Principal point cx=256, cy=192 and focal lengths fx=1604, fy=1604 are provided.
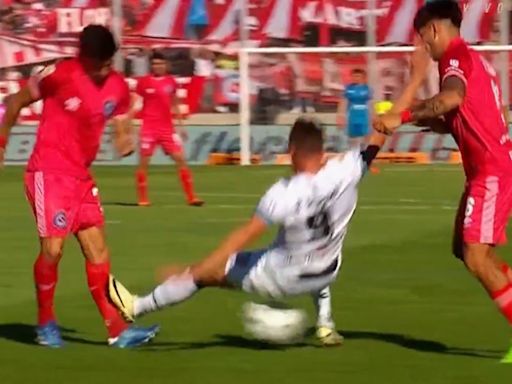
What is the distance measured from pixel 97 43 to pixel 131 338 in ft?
6.11

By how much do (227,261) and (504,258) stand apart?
5886mm

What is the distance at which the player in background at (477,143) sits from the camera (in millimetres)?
9242

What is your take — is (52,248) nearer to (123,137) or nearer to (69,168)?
(69,168)

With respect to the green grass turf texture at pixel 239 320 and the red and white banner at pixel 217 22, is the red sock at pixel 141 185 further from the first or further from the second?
the red and white banner at pixel 217 22

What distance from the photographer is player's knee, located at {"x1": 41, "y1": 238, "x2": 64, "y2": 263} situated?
33.0 ft

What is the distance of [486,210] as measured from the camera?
9.27 meters

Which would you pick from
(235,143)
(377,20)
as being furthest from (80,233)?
(377,20)

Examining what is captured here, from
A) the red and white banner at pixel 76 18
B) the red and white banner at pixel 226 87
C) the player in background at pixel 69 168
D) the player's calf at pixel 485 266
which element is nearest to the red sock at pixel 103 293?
the player in background at pixel 69 168

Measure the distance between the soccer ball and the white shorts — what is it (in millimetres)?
216

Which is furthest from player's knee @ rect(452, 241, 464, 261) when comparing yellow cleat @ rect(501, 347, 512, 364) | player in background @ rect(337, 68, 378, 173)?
player in background @ rect(337, 68, 378, 173)

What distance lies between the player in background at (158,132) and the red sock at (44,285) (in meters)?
11.0

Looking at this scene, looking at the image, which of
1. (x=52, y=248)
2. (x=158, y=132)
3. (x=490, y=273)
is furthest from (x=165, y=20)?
(x=490, y=273)

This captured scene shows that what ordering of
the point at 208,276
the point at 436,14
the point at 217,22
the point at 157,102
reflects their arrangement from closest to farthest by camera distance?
1. the point at 436,14
2. the point at 208,276
3. the point at 157,102
4. the point at 217,22

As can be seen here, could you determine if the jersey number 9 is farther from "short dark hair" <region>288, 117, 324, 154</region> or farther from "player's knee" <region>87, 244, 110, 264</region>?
"player's knee" <region>87, 244, 110, 264</region>
